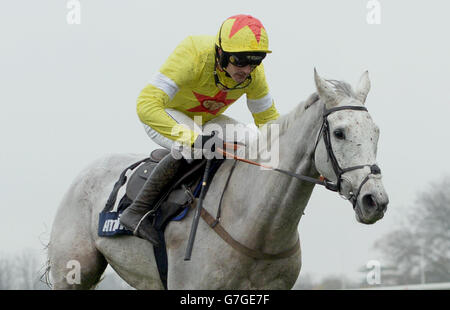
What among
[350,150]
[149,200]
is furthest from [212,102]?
[350,150]

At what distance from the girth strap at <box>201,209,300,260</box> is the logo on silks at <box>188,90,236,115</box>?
117cm

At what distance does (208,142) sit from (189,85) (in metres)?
0.67

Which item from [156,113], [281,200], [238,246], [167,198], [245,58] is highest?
[245,58]

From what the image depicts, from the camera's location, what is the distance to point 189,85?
5.86 meters

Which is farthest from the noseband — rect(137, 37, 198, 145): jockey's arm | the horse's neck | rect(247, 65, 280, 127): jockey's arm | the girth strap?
rect(247, 65, 280, 127): jockey's arm

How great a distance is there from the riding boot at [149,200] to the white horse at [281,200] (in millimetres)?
195

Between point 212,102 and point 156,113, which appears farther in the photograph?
point 212,102

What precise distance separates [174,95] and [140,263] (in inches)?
60.9

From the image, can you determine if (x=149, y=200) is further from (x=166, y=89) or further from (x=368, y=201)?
(x=368, y=201)

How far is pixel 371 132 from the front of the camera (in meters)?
4.49

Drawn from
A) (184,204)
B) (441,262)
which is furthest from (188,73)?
(441,262)

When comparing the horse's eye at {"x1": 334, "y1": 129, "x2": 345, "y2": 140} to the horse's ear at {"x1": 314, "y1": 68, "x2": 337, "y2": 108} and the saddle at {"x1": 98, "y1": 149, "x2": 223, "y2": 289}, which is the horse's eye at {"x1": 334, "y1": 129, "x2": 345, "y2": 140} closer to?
the horse's ear at {"x1": 314, "y1": 68, "x2": 337, "y2": 108}

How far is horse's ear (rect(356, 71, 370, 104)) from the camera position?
4895 mm
